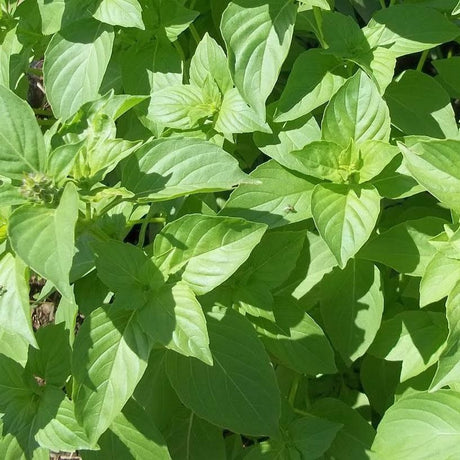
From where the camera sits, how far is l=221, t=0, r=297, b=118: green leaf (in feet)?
5.25

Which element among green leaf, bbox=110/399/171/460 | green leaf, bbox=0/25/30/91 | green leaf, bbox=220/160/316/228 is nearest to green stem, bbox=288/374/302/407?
green leaf, bbox=110/399/171/460

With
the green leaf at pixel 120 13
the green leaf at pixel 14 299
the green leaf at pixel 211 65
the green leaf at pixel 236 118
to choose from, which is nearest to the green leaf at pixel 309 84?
the green leaf at pixel 236 118

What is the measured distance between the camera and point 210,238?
4.67 feet

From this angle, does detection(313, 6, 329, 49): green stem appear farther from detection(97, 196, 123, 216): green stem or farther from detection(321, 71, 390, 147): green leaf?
detection(97, 196, 123, 216): green stem

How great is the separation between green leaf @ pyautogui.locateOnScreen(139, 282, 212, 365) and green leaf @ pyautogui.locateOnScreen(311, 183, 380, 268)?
1.08ft

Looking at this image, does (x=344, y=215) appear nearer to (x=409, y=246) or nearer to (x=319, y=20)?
(x=409, y=246)

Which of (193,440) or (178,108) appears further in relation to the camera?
(193,440)

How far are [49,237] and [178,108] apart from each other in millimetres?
705

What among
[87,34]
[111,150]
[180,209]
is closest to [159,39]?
[87,34]

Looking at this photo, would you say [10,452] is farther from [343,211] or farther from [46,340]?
[343,211]

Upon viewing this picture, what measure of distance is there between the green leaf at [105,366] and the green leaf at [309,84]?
0.65 metres

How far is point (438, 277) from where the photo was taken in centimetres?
145

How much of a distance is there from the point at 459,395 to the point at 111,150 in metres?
1.01

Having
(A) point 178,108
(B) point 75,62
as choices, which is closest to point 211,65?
(A) point 178,108
